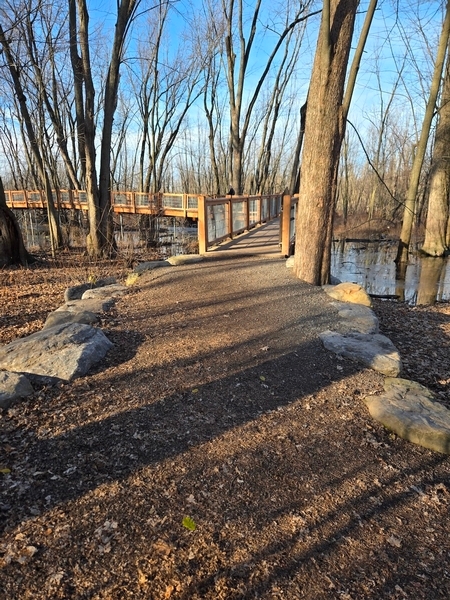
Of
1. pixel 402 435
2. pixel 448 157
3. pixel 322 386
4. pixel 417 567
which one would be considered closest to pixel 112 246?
pixel 322 386

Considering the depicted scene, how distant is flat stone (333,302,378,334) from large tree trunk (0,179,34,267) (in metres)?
8.28

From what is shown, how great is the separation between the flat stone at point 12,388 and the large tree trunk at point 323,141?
508cm

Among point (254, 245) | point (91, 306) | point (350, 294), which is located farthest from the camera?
point (254, 245)

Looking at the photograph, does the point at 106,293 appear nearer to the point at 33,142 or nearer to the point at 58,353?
the point at 58,353

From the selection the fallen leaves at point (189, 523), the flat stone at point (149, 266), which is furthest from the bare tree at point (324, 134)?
the fallen leaves at point (189, 523)

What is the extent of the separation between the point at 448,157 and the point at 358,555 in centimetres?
1651

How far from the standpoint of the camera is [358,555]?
1974 millimetres

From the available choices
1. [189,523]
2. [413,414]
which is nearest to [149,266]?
[413,414]

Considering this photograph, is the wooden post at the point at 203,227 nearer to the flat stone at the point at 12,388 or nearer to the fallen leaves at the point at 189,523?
the flat stone at the point at 12,388

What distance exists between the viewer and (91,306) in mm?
5816

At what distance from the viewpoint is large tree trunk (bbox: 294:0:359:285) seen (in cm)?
639

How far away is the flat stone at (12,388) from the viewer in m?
3.32

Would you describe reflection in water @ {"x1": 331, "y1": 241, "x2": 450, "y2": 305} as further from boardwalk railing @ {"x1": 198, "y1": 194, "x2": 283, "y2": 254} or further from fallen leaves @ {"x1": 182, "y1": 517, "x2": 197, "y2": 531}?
fallen leaves @ {"x1": 182, "y1": 517, "x2": 197, "y2": 531}

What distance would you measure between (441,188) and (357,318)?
41.6ft
